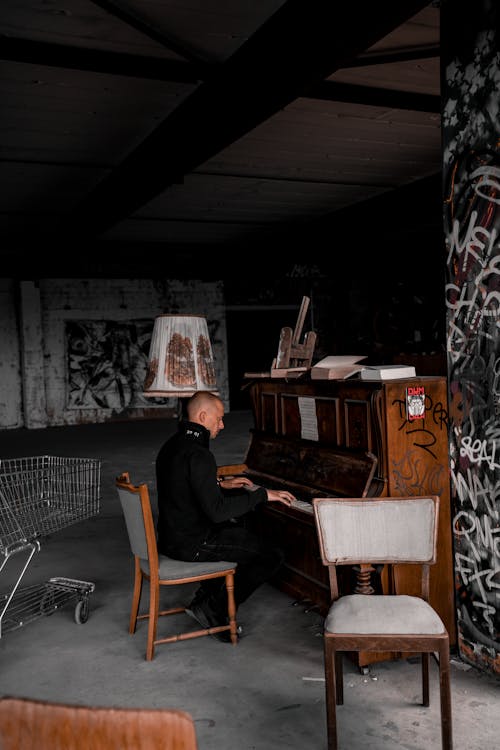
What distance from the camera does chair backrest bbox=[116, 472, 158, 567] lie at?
348 centimetres

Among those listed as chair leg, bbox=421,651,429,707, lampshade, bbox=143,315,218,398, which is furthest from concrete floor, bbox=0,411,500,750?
lampshade, bbox=143,315,218,398

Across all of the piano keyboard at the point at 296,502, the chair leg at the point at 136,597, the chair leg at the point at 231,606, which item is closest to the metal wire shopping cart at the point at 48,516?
the chair leg at the point at 136,597

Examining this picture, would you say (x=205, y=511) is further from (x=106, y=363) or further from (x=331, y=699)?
(x=106, y=363)

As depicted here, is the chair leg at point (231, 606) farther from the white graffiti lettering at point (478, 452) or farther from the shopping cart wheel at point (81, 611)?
the white graffiti lettering at point (478, 452)

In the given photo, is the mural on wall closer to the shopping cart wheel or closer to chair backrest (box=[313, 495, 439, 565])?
the shopping cart wheel

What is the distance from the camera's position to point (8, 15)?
3936 millimetres

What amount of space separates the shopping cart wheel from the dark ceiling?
10.7 ft

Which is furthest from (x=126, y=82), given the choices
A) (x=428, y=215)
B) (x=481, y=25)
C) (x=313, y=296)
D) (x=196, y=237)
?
(x=313, y=296)

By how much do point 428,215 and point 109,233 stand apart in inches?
209

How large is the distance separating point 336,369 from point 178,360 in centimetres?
134

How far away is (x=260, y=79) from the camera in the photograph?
165 inches

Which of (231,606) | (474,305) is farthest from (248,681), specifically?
(474,305)

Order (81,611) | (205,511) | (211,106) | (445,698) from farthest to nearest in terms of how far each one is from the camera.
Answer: (211,106), (81,611), (205,511), (445,698)

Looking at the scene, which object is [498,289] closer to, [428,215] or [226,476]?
[226,476]
